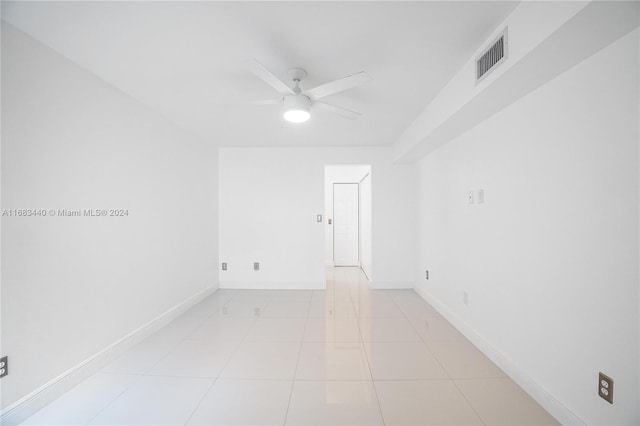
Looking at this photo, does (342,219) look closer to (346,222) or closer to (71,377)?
(346,222)

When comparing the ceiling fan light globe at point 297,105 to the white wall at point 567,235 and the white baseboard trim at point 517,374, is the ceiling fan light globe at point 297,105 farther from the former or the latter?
the white baseboard trim at point 517,374

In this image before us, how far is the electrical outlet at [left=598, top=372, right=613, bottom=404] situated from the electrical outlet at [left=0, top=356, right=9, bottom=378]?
10.5ft

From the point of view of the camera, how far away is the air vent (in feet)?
5.03

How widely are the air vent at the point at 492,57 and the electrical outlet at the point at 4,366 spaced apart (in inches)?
132

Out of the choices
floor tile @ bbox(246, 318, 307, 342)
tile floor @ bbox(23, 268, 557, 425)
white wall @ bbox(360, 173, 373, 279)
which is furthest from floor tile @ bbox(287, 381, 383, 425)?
white wall @ bbox(360, 173, 373, 279)

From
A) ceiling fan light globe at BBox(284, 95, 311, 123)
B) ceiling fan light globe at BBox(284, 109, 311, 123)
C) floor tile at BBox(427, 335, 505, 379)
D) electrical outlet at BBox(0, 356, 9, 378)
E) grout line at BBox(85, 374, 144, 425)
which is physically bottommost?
grout line at BBox(85, 374, 144, 425)

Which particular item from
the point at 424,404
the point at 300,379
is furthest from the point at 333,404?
the point at 424,404

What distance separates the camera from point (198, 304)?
370cm

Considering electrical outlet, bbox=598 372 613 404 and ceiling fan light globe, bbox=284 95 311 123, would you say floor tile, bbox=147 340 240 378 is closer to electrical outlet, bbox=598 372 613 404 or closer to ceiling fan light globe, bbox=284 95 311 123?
ceiling fan light globe, bbox=284 95 311 123

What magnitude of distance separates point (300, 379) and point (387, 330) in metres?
→ 1.21

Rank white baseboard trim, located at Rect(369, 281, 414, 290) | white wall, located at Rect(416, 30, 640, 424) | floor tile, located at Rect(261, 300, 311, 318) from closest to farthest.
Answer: white wall, located at Rect(416, 30, 640, 424) < floor tile, located at Rect(261, 300, 311, 318) < white baseboard trim, located at Rect(369, 281, 414, 290)

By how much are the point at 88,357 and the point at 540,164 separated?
3526mm

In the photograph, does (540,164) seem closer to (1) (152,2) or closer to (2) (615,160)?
(2) (615,160)

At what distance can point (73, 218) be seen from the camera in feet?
6.42
